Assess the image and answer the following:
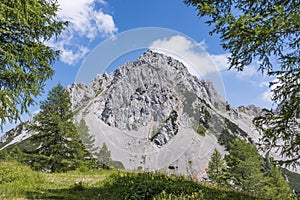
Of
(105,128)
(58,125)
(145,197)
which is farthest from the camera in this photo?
(58,125)

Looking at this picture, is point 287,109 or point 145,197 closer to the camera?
point 287,109

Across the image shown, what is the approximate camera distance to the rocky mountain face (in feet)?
37.3

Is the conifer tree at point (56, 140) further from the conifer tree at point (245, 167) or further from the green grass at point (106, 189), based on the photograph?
the conifer tree at point (245, 167)

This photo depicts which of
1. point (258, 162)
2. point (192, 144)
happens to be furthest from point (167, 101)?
point (258, 162)

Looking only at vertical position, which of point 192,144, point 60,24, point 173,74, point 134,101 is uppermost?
point 60,24

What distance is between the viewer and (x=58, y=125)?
25.0 m

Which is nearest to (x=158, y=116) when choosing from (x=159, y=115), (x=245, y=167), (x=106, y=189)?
(x=159, y=115)

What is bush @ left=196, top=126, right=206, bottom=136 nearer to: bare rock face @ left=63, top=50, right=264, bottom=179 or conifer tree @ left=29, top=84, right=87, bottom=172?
bare rock face @ left=63, top=50, right=264, bottom=179

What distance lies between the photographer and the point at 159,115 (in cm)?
1197

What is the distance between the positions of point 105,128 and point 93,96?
216 cm

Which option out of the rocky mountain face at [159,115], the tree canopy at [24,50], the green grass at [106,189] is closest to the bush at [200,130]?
the rocky mountain face at [159,115]

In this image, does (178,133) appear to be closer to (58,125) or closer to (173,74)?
(173,74)

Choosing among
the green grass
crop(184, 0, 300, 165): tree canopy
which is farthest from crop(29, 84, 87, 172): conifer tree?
crop(184, 0, 300, 165): tree canopy

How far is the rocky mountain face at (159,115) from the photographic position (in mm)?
11359
